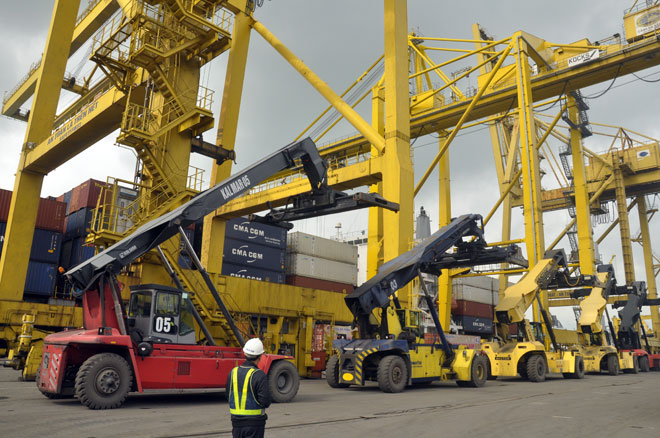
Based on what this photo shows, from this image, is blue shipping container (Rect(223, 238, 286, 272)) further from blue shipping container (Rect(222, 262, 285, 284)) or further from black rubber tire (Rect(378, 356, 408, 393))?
black rubber tire (Rect(378, 356, 408, 393))

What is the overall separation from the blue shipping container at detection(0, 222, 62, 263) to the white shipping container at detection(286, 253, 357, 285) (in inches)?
502

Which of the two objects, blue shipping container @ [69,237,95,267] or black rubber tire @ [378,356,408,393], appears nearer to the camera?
black rubber tire @ [378,356,408,393]

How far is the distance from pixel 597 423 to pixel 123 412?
283 inches

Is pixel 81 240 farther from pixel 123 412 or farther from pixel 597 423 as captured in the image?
pixel 597 423

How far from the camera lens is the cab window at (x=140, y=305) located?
908cm

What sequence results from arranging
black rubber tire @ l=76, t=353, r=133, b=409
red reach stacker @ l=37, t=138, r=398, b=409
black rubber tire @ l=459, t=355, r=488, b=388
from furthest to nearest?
1. black rubber tire @ l=459, t=355, r=488, b=388
2. red reach stacker @ l=37, t=138, r=398, b=409
3. black rubber tire @ l=76, t=353, r=133, b=409

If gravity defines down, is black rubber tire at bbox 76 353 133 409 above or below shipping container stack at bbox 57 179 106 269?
below

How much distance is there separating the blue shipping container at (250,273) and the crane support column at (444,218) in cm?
877

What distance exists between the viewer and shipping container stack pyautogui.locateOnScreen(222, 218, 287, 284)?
26062 mm

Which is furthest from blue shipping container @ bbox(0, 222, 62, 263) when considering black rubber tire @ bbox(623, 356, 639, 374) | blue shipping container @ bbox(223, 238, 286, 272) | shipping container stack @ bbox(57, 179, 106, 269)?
black rubber tire @ bbox(623, 356, 639, 374)

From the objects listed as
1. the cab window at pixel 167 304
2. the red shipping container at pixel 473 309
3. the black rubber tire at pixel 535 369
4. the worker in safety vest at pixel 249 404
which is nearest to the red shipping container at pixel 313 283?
the red shipping container at pixel 473 309

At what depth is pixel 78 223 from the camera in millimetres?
22094

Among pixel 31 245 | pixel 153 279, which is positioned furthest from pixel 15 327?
pixel 31 245

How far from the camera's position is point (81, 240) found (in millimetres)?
21438
